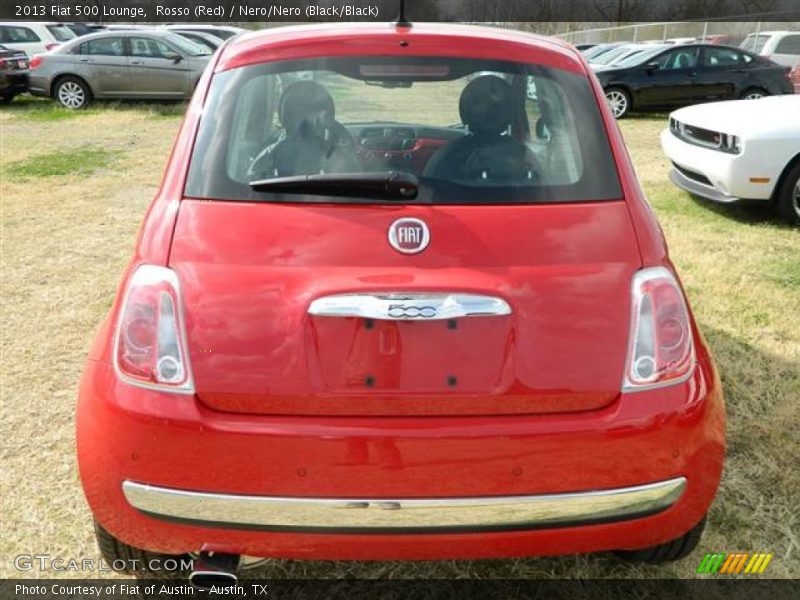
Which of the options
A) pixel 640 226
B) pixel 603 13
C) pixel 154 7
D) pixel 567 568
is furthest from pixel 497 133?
pixel 603 13

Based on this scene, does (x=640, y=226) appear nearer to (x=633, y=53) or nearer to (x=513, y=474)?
(x=513, y=474)

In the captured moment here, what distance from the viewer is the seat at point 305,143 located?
2.10 metres

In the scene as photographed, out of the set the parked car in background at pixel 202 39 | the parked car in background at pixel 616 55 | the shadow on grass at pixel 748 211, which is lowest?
→ the shadow on grass at pixel 748 211

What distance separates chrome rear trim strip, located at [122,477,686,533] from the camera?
1.83 meters

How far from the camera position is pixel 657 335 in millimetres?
1941

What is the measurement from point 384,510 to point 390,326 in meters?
0.46

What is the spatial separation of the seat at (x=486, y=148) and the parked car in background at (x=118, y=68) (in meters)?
13.3

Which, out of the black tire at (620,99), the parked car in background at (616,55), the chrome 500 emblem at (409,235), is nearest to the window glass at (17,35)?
the parked car in background at (616,55)

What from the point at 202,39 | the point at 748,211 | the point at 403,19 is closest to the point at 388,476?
the point at 403,19

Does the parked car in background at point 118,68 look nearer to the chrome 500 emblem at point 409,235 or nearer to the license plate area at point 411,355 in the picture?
the chrome 500 emblem at point 409,235

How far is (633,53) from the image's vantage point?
1582cm

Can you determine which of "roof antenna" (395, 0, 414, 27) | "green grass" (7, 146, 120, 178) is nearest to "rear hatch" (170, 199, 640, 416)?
"roof antenna" (395, 0, 414, 27)

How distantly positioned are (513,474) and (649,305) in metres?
0.58

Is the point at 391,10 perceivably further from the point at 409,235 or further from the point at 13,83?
the point at 409,235
